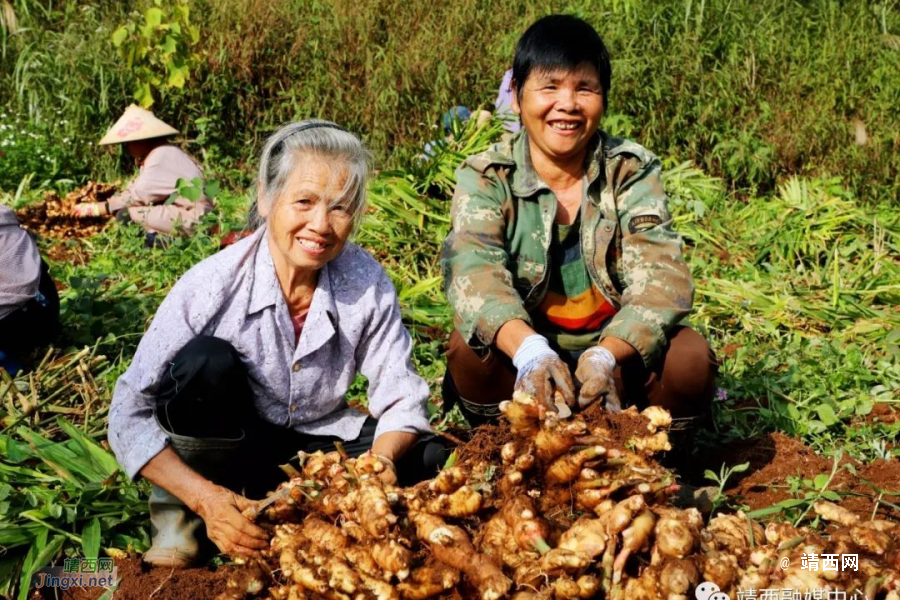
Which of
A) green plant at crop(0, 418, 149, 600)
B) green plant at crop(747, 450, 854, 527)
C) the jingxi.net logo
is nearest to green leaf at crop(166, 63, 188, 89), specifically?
green plant at crop(0, 418, 149, 600)

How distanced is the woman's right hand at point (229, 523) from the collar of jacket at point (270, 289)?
49 cm

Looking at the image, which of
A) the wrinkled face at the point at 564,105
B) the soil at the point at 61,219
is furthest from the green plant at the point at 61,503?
the soil at the point at 61,219

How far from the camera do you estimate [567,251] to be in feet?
9.20

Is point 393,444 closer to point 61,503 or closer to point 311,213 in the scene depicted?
point 311,213

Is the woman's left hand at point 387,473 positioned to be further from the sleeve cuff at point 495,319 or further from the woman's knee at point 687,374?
the woman's knee at point 687,374

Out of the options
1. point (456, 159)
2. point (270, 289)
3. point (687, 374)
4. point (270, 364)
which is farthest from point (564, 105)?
point (456, 159)

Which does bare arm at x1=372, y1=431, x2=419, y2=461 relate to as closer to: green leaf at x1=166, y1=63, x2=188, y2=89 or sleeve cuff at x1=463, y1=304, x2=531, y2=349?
sleeve cuff at x1=463, y1=304, x2=531, y2=349

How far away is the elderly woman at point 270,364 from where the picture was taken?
7.24 feet

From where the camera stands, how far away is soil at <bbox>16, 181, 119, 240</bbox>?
575cm

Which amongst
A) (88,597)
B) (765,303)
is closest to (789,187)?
(765,303)

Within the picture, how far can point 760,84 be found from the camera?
635 cm

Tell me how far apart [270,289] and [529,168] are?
3.11 ft

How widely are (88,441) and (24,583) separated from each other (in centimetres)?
56

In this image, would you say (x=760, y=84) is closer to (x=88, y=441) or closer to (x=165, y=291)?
(x=165, y=291)
